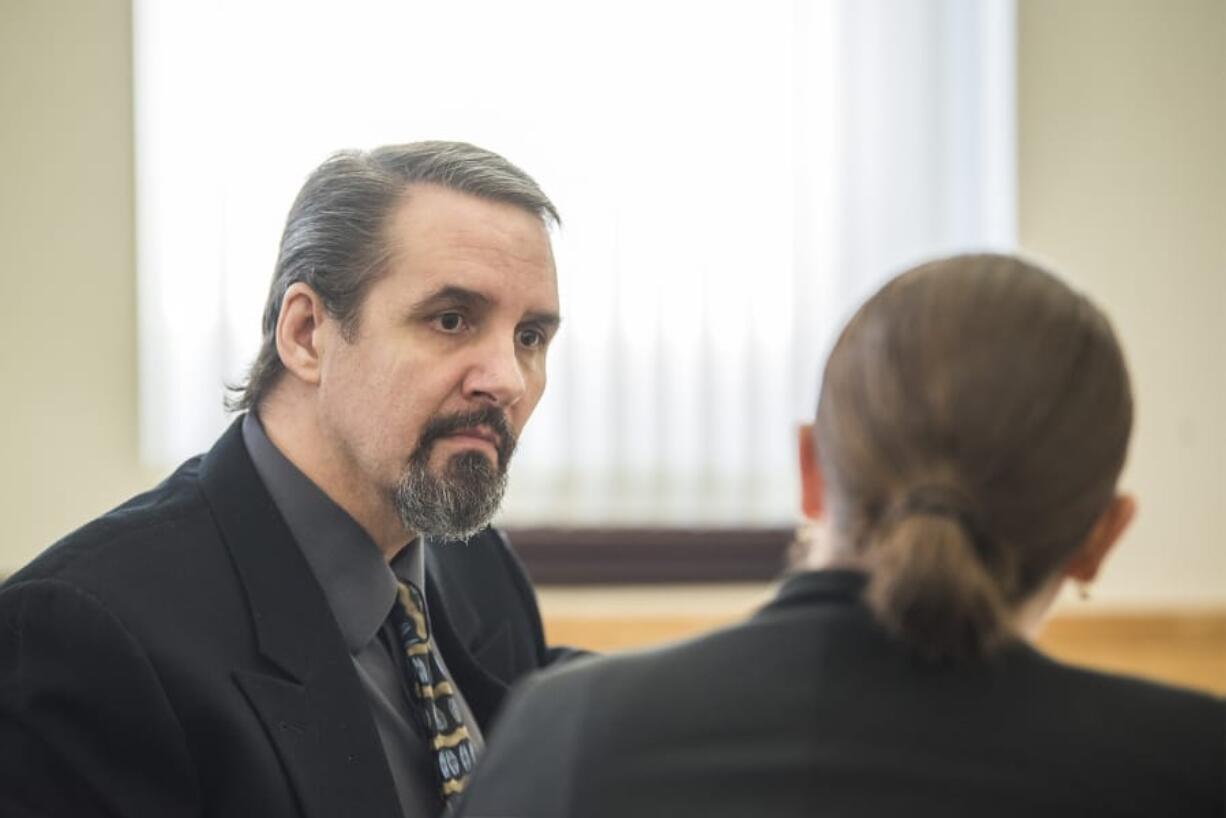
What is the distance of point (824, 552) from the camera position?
1.07 meters

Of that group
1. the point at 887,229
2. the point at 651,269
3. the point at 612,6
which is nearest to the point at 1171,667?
the point at 887,229

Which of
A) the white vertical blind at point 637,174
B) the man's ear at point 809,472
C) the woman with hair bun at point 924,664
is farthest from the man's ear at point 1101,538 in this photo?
the white vertical blind at point 637,174

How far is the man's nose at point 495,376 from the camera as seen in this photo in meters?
1.74

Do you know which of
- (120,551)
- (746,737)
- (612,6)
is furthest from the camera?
(612,6)

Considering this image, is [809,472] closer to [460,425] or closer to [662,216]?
[460,425]

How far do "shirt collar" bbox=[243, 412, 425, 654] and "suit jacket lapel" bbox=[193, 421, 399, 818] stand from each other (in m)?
0.05

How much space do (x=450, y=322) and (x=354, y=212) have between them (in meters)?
0.19

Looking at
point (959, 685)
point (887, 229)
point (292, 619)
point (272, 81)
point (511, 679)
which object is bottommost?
point (511, 679)

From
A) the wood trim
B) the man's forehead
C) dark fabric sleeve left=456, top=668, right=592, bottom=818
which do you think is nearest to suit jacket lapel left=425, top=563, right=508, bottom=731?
the man's forehead

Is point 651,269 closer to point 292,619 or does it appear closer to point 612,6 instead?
point 612,6

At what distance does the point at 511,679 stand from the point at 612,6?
2.00 m

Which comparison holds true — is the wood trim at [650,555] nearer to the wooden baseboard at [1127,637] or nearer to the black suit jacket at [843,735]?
the wooden baseboard at [1127,637]

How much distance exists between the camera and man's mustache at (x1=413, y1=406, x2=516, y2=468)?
1.74 m

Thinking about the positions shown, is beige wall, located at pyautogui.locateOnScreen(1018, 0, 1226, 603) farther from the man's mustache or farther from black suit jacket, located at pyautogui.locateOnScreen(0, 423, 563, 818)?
black suit jacket, located at pyautogui.locateOnScreen(0, 423, 563, 818)
